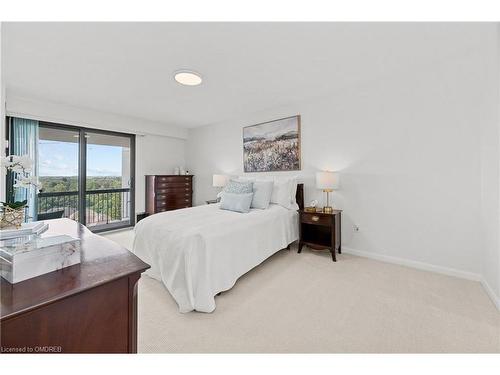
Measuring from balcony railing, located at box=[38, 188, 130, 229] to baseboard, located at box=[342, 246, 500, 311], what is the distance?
178 inches

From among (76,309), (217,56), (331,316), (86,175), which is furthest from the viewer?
(86,175)

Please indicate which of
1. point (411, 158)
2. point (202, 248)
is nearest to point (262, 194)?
point (202, 248)

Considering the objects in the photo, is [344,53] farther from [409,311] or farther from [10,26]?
[10,26]

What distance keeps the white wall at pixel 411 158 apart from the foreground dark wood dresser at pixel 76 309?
294 centimetres

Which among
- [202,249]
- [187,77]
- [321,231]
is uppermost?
[187,77]

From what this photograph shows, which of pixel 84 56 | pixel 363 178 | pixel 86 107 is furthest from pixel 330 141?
pixel 86 107

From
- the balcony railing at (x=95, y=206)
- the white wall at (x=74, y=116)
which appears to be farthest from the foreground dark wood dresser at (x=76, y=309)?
the white wall at (x=74, y=116)

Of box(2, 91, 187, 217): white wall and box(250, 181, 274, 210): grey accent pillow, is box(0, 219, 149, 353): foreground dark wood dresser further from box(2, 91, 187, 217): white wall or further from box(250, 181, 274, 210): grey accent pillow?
box(2, 91, 187, 217): white wall

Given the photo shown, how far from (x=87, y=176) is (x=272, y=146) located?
3615mm

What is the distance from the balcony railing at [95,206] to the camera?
379 cm

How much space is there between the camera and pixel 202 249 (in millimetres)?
1890

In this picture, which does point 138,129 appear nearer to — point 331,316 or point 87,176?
point 87,176

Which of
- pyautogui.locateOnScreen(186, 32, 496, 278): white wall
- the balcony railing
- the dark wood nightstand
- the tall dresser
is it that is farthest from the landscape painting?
the balcony railing

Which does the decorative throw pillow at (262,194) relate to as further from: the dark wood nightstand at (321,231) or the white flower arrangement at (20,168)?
the white flower arrangement at (20,168)
